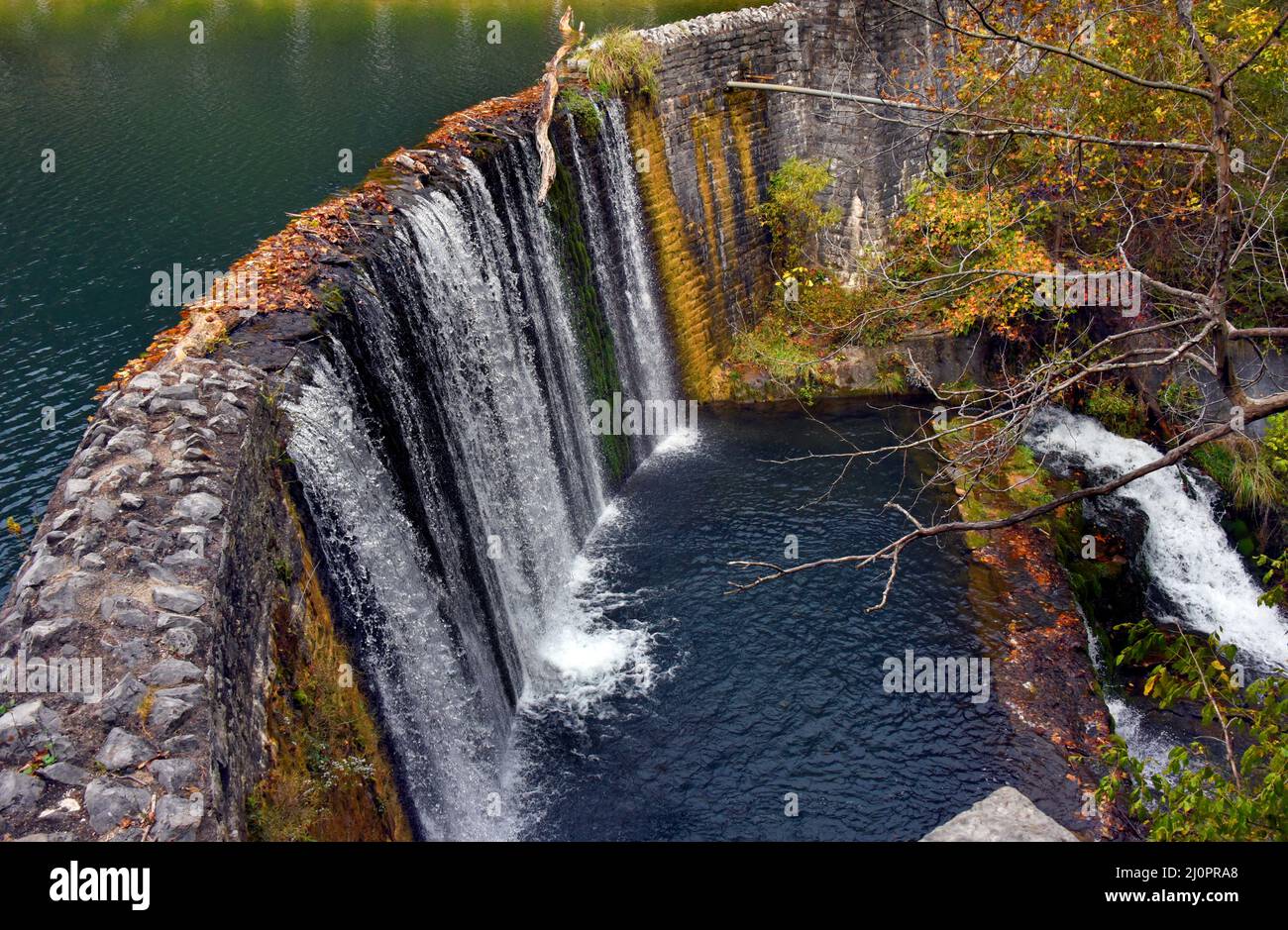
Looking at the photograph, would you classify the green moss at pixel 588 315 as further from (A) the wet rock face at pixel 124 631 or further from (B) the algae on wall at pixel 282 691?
(A) the wet rock face at pixel 124 631

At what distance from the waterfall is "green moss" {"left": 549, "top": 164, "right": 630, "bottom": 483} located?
24.8 feet

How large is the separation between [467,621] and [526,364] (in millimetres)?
4178

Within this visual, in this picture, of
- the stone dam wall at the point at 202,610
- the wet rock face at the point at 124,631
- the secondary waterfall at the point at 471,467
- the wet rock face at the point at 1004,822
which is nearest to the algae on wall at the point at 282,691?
the stone dam wall at the point at 202,610

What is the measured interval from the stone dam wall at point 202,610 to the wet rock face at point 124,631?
0.01 meters

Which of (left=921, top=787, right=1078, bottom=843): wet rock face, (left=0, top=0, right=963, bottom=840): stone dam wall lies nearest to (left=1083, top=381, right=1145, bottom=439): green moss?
(left=0, top=0, right=963, bottom=840): stone dam wall

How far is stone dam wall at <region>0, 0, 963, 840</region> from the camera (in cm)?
564

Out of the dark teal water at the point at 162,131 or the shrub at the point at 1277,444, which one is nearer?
the shrub at the point at 1277,444

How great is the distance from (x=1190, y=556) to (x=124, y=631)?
1525 cm

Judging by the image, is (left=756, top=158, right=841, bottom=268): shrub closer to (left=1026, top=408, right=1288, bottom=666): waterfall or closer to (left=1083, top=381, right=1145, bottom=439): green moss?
(left=1083, top=381, right=1145, bottom=439): green moss

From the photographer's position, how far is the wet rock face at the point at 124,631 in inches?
215

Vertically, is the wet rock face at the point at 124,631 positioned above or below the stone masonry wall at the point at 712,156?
below

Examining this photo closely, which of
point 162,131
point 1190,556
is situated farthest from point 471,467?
point 162,131

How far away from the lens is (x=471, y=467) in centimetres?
1238

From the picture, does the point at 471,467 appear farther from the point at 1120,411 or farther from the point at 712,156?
the point at 1120,411
